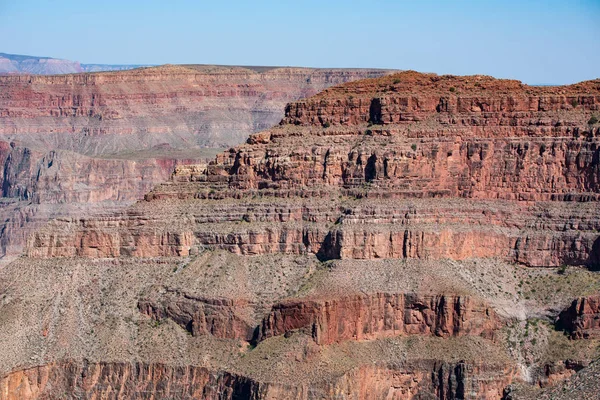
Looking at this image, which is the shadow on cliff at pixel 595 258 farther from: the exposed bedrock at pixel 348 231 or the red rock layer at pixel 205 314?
the red rock layer at pixel 205 314

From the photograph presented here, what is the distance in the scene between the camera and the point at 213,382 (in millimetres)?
83312

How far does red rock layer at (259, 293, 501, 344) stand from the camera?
84.6 m

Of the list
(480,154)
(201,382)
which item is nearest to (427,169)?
(480,154)

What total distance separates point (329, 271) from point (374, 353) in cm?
625

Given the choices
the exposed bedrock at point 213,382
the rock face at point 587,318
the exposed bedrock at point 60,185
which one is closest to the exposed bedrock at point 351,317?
the exposed bedrock at point 213,382

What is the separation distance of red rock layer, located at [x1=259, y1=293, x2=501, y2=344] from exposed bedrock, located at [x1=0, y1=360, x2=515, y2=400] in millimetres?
2741

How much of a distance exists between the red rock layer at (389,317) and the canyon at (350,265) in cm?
10

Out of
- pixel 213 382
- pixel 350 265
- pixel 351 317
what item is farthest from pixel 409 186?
pixel 213 382

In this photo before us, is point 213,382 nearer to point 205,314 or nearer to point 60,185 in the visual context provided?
point 205,314

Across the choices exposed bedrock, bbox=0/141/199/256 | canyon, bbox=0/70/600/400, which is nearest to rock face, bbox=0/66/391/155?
exposed bedrock, bbox=0/141/199/256

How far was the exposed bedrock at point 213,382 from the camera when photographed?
82562mm

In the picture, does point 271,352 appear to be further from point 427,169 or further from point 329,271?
point 427,169

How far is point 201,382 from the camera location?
8369 cm

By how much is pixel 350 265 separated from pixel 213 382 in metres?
10.7
